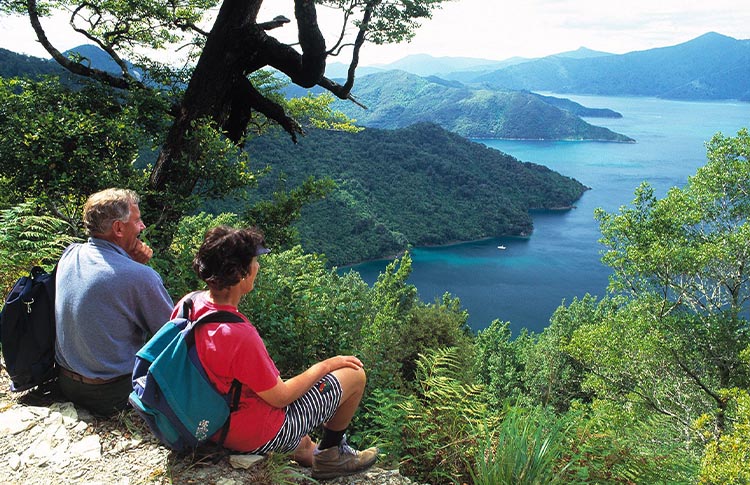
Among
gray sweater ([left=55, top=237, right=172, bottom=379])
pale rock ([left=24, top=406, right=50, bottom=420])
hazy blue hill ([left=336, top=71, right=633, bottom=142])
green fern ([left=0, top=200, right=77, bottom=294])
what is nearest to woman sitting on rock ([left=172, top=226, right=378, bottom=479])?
gray sweater ([left=55, top=237, right=172, bottom=379])

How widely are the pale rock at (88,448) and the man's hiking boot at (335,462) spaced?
100cm

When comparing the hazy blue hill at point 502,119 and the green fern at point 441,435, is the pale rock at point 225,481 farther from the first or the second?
the hazy blue hill at point 502,119

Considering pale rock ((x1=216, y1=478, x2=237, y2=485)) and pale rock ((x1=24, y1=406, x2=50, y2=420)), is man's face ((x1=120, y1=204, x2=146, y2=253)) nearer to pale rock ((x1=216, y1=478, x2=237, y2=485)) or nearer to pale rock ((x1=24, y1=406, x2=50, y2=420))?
pale rock ((x1=24, y1=406, x2=50, y2=420))

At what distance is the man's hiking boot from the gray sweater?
1027 millimetres

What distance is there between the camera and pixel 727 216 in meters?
11.7

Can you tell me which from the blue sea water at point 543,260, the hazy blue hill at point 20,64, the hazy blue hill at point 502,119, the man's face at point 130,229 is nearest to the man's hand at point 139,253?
the man's face at point 130,229

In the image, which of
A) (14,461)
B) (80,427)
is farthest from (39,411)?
(14,461)

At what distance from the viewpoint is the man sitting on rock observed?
246cm

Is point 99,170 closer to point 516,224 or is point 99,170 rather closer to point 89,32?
point 89,32

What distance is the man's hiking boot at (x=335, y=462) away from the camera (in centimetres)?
242

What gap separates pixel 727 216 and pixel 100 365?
1318cm

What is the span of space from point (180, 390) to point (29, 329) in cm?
111

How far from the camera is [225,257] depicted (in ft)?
6.57

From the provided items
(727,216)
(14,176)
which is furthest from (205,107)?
(727,216)
